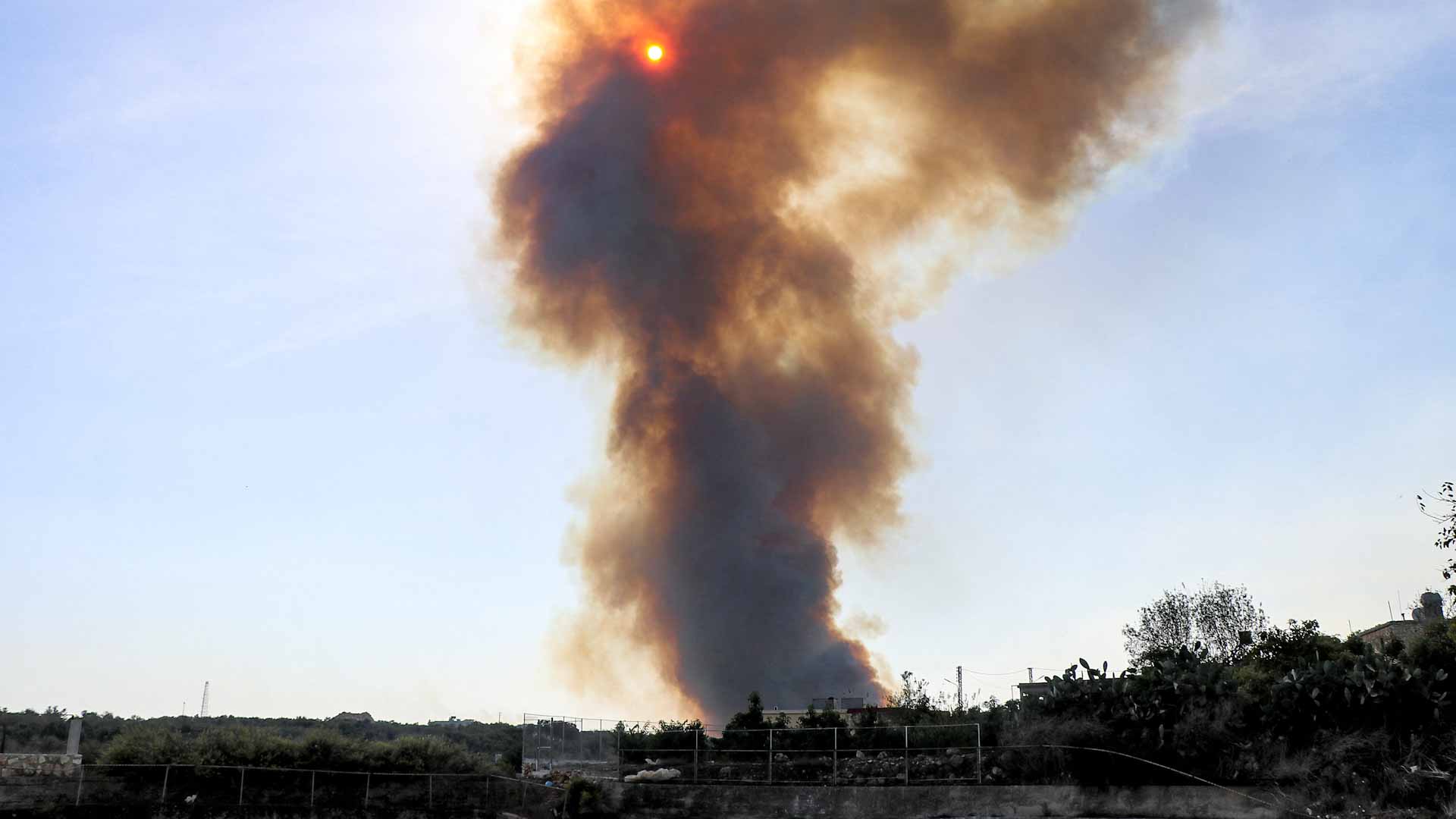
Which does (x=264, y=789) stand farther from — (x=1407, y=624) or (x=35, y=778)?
(x=1407, y=624)

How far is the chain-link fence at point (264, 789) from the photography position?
27.7 metres

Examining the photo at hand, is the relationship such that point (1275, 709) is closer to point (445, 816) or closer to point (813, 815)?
point (813, 815)

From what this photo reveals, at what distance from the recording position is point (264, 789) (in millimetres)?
30016

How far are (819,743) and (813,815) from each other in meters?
4.45

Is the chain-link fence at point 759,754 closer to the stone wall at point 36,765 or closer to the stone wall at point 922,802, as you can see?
the stone wall at point 922,802

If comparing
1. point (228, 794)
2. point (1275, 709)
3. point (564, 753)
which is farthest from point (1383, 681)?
point (228, 794)

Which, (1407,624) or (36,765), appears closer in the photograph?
(36,765)

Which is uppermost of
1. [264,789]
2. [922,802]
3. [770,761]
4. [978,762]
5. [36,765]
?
[978,762]

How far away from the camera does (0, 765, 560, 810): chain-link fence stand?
2769 cm

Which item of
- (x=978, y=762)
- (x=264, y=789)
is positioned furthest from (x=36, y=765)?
(x=978, y=762)

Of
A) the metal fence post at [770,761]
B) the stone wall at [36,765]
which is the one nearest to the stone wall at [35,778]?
the stone wall at [36,765]

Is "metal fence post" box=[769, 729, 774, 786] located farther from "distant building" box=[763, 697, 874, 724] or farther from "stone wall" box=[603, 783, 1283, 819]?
"distant building" box=[763, 697, 874, 724]

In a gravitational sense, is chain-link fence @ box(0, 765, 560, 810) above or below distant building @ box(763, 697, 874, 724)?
below

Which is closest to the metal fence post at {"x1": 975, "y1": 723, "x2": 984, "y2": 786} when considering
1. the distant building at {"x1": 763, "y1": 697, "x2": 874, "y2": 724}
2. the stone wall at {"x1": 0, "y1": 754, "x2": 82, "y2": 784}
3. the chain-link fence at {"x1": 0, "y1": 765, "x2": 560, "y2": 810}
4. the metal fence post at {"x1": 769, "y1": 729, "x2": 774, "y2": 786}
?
the metal fence post at {"x1": 769, "y1": 729, "x2": 774, "y2": 786}
